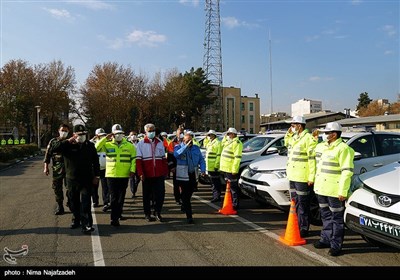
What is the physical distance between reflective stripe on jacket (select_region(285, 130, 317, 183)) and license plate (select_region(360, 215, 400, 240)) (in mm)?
1255

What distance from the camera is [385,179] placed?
4.77m

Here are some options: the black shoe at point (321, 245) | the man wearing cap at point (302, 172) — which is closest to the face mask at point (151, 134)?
the man wearing cap at point (302, 172)

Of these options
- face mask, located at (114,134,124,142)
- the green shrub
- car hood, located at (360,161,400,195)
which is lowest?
the green shrub

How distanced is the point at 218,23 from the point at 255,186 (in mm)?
51467

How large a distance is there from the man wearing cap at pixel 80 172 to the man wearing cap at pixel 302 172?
11.7 ft

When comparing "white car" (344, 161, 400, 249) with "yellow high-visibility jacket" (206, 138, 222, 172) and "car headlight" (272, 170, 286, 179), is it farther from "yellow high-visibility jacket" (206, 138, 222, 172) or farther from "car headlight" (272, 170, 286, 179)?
"yellow high-visibility jacket" (206, 138, 222, 172)

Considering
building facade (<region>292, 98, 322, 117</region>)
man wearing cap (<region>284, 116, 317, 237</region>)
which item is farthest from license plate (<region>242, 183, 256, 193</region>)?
building facade (<region>292, 98, 322, 117</region>)

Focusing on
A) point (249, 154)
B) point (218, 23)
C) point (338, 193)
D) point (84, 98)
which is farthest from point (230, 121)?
→ point (338, 193)

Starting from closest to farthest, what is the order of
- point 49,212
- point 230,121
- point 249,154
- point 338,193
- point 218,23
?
point 338,193 → point 49,212 → point 249,154 → point 218,23 → point 230,121

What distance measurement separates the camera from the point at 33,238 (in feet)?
18.9

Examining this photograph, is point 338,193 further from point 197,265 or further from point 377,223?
point 197,265

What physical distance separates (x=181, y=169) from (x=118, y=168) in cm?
125

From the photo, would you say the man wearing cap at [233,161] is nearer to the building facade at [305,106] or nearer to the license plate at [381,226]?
the license plate at [381,226]

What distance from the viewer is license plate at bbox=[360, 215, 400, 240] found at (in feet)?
13.4
